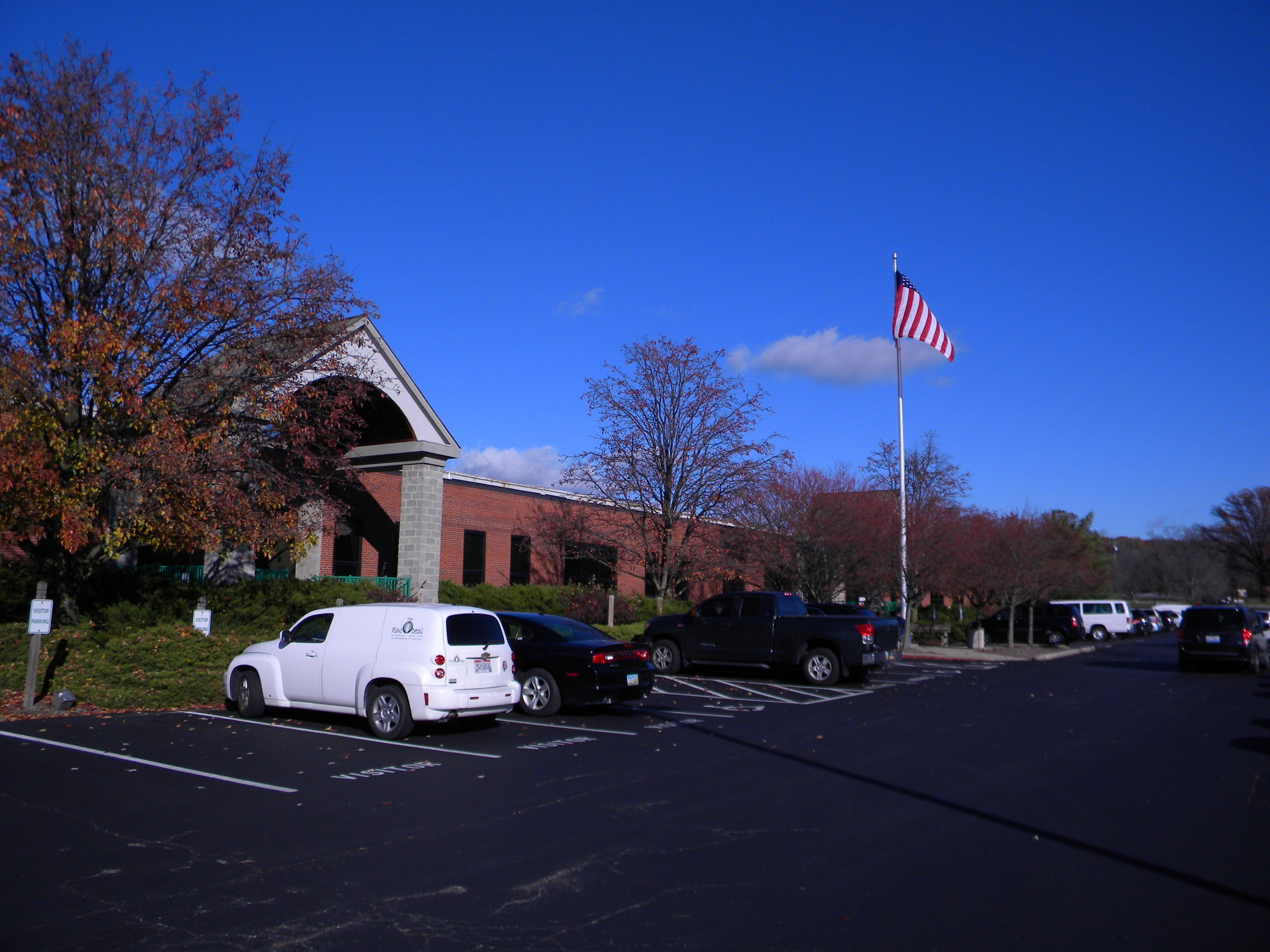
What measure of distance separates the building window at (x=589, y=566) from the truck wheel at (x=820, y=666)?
1327 cm

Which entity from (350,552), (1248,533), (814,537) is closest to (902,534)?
(814,537)

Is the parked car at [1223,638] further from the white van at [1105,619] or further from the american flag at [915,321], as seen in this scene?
the white van at [1105,619]

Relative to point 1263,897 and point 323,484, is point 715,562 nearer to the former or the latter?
point 323,484

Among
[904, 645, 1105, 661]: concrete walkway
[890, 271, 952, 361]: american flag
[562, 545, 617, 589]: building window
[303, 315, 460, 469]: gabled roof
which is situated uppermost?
[890, 271, 952, 361]: american flag

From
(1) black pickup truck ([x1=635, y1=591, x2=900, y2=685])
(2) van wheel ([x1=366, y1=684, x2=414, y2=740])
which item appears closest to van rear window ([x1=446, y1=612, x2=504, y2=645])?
(2) van wheel ([x1=366, y1=684, x2=414, y2=740])

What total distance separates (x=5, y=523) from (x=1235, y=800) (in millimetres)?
16139

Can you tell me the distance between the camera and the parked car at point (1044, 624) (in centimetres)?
4269

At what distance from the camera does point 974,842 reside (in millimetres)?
7699

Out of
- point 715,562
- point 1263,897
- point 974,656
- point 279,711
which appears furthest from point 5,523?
point 974,656

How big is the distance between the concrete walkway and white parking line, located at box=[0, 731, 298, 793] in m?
25.2

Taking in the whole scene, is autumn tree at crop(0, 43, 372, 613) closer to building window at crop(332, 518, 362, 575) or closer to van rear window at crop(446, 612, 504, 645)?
van rear window at crop(446, 612, 504, 645)

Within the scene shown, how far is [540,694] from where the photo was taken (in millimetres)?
15125

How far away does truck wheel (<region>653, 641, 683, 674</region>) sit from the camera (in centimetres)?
2214

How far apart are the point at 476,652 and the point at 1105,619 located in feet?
145
